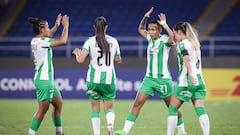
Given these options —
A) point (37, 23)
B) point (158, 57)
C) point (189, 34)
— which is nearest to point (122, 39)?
point (158, 57)

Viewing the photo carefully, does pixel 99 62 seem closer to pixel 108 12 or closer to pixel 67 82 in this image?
pixel 67 82

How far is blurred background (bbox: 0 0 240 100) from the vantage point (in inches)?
928

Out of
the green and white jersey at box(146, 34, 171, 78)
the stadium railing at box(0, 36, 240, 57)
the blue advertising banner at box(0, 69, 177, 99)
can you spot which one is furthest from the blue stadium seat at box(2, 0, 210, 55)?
the green and white jersey at box(146, 34, 171, 78)

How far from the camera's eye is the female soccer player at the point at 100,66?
11250 millimetres

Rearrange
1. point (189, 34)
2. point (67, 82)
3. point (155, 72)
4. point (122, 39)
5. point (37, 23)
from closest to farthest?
point (189, 34) < point (37, 23) < point (155, 72) < point (67, 82) < point (122, 39)

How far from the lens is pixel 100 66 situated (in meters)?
11.3

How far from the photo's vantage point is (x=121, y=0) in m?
32.8

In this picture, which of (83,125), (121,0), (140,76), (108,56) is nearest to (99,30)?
(108,56)

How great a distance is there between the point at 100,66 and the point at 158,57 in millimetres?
1286

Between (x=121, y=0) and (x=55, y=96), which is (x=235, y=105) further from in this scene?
(x=121, y=0)

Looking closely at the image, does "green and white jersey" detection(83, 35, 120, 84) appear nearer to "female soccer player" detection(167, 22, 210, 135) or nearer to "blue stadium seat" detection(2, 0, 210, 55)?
"female soccer player" detection(167, 22, 210, 135)

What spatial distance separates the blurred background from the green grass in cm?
96

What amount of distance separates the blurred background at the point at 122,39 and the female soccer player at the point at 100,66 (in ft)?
39.6

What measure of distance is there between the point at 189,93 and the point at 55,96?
2476 millimetres
